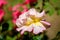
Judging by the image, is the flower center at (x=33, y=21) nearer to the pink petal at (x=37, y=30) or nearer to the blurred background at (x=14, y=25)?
the pink petal at (x=37, y=30)

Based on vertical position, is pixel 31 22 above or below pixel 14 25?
above

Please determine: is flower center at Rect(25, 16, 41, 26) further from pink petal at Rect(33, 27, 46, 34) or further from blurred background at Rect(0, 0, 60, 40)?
blurred background at Rect(0, 0, 60, 40)

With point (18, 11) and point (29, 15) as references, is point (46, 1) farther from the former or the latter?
point (29, 15)

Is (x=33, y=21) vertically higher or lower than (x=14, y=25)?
higher

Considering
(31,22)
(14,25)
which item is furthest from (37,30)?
(14,25)

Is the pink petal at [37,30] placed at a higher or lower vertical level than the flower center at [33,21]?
lower

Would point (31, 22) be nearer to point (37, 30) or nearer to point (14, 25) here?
point (37, 30)

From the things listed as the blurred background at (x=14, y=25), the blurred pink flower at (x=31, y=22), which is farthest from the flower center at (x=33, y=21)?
the blurred background at (x=14, y=25)

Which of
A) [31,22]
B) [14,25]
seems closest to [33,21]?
[31,22]

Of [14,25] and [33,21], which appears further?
[14,25]

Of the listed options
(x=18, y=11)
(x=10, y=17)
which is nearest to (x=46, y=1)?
(x=18, y=11)

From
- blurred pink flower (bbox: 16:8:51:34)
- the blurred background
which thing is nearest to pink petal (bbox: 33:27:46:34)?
blurred pink flower (bbox: 16:8:51:34)
